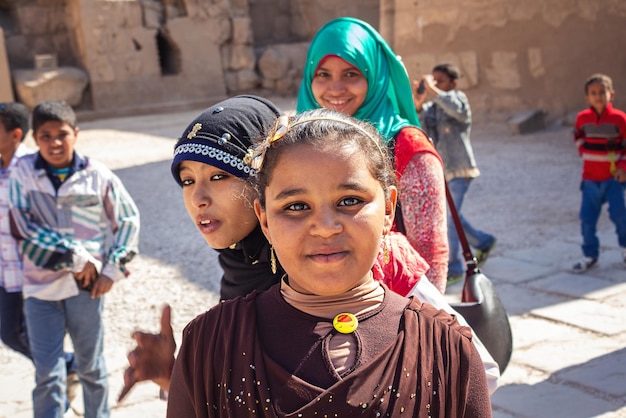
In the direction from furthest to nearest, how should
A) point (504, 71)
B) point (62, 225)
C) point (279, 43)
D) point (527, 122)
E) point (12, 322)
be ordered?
1. point (279, 43)
2. point (504, 71)
3. point (527, 122)
4. point (12, 322)
5. point (62, 225)

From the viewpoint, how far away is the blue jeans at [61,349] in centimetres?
366

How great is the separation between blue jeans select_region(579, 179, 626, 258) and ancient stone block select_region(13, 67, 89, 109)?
1248 cm

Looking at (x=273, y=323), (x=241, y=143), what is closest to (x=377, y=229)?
(x=273, y=323)

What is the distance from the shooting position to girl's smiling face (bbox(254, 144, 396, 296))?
1.61 meters

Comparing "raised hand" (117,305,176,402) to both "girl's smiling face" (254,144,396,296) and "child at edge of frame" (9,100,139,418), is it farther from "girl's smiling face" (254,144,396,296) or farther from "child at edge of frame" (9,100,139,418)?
"child at edge of frame" (9,100,139,418)

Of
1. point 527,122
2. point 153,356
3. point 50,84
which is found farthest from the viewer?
point 50,84

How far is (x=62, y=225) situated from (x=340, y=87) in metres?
1.69

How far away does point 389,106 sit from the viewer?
9.57ft

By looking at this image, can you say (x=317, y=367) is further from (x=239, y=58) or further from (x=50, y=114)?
(x=239, y=58)

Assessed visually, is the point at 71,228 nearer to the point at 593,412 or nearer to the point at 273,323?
the point at 273,323

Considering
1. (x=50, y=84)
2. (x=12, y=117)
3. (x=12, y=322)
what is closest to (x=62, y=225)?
(x=12, y=322)

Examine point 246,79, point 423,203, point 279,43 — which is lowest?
point 246,79

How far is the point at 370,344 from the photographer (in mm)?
1611

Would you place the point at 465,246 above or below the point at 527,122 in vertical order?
above
